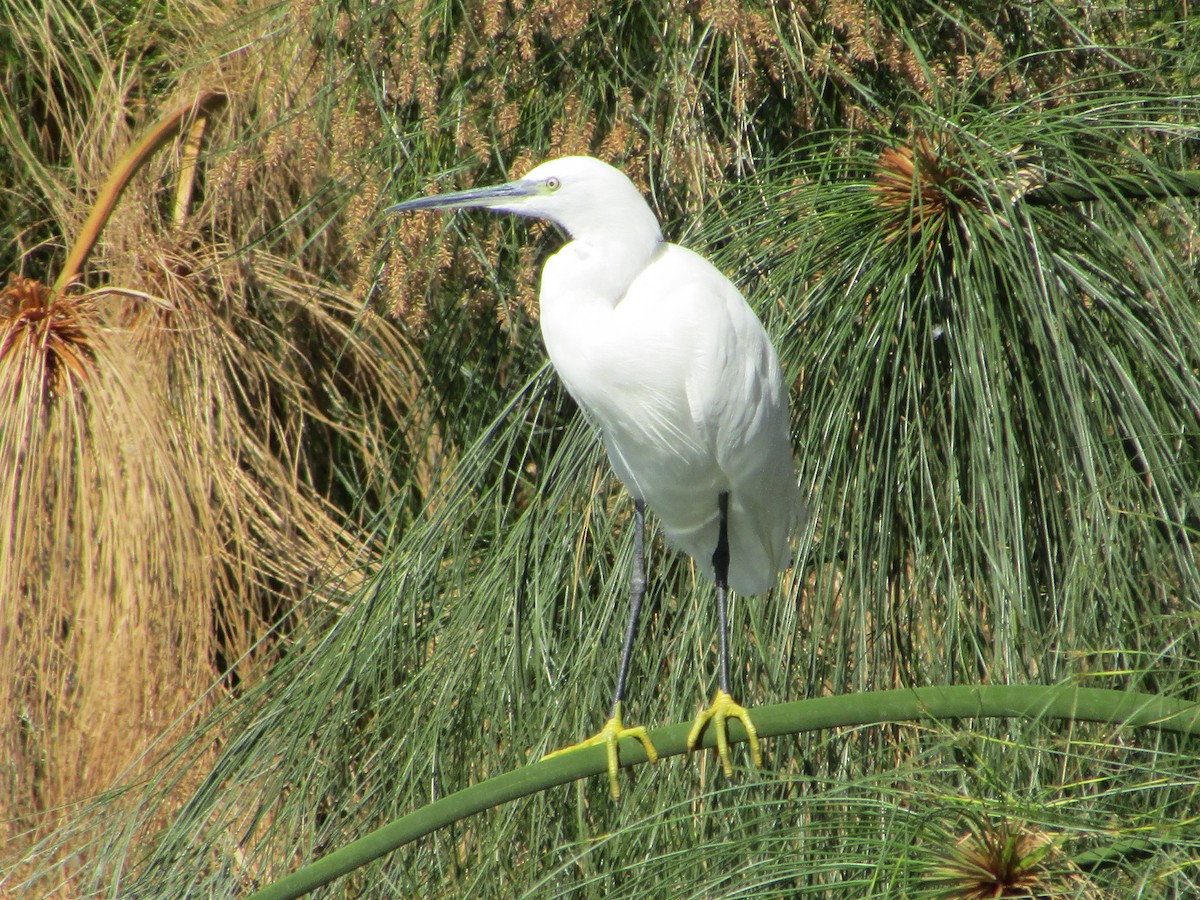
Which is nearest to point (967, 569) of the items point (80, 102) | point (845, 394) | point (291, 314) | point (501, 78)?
point (845, 394)

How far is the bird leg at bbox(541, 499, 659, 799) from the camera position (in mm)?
1131

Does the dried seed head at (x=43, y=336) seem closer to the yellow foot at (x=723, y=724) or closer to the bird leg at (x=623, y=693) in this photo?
the bird leg at (x=623, y=693)

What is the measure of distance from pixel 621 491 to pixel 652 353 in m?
0.47

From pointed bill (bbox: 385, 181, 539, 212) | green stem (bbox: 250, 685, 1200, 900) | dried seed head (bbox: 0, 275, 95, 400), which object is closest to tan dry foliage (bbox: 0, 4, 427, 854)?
dried seed head (bbox: 0, 275, 95, 400)

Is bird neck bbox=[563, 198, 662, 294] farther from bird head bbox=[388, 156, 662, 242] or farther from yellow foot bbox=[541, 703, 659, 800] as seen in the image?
yellow foot bbox=[541, 703, 659, 800]

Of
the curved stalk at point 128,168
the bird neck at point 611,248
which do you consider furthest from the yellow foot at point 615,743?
the curved stalk at point 128,168

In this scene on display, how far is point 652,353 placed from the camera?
4.39 feet

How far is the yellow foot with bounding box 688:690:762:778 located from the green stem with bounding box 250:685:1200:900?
0.12m

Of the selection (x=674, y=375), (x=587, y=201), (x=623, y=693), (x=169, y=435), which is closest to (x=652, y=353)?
(x=674, y=375)

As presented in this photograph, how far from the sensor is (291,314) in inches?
89.3

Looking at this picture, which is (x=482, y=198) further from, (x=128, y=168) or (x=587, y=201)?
(x=128, y=168)

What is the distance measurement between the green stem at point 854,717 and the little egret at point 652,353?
207 millimetres

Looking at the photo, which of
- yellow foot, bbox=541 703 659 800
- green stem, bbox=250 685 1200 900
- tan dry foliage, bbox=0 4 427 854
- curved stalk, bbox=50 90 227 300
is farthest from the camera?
curved stalk, bbox=50 90 227 300

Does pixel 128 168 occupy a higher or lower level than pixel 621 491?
higher
